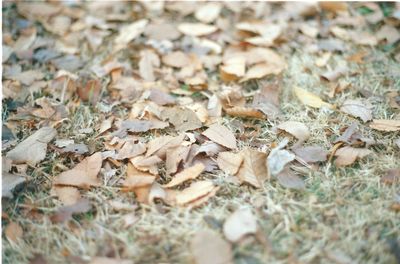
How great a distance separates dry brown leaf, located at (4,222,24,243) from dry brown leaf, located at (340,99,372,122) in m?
1.15

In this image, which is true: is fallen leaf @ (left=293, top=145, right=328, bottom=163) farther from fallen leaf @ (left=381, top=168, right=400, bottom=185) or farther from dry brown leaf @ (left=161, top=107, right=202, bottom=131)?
dry brown leaf @ (left=161, top=107, right=202, bottom=131)

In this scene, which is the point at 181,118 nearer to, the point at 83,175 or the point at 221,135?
the point at 221,135

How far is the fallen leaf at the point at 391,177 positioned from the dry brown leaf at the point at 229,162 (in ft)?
1.43

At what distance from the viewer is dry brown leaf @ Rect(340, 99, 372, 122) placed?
1588 millimetres

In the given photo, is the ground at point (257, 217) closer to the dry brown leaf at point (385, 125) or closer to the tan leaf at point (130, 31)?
the dry brown leaf at point (385, 125)

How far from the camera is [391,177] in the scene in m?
1.35

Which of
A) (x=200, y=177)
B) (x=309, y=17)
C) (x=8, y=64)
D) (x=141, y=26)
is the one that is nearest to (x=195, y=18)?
(x=141, y=26)

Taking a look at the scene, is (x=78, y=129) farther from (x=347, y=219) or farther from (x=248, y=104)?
(x=347, y=219)

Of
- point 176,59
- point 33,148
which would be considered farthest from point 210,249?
point 176,59

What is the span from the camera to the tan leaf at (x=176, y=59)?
194 centimetres

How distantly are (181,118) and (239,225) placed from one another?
0.53 m

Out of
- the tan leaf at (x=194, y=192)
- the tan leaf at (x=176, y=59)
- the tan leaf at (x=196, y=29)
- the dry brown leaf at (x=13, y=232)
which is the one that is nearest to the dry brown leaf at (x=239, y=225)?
the tan leaf at (x=194, y=192)

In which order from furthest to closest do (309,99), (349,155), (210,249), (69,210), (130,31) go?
(130,31), (309,99), (349,155), (69,210), (210,249)

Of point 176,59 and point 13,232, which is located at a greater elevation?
point 176,59
